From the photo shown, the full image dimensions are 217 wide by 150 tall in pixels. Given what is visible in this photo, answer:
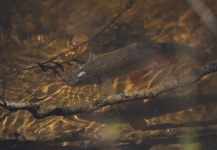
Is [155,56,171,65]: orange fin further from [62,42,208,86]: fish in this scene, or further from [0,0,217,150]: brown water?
[0,0,217,150]: brown water

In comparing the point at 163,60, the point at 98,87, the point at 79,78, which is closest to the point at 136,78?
the point at 163,60

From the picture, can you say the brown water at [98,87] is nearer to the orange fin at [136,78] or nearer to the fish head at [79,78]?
the orange fin at [136,78]

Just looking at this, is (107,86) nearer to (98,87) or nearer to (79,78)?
(79,78)

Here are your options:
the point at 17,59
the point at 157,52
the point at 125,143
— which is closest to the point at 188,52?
the point at 157,52

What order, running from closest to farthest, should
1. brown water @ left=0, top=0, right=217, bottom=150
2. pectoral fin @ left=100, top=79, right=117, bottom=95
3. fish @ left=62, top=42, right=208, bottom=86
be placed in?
fish @ left=62, top=42, right=208, bottom=86
pectoral fin @ left=100, top=79, right=117, bottom=95
brown water @ left=0, top=0, right=217, bottom=150

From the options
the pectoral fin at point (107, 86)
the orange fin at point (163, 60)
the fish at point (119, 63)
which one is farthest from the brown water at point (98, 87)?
the fish at point (119, 63)

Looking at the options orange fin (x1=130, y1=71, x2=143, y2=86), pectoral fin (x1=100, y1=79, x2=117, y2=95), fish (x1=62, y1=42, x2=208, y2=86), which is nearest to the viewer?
fish (x1=62, y1=42, x2=208, y2=86)

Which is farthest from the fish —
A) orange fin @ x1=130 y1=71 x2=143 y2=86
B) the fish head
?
orange fin @ x1=130 y1=71 x2=143 y2=86

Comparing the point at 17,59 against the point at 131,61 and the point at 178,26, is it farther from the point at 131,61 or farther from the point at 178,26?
the point at 178,26
